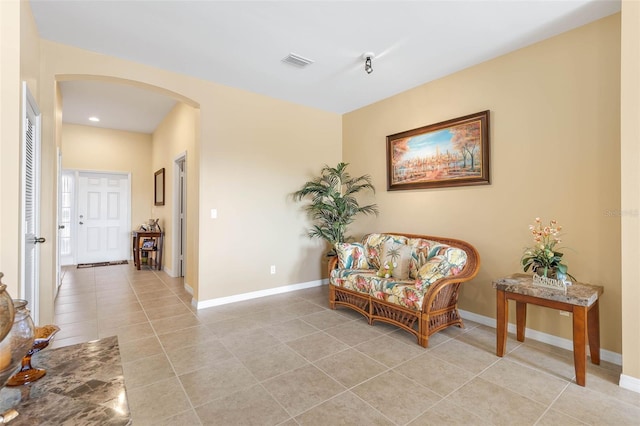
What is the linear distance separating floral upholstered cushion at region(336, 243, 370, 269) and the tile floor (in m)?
0.55

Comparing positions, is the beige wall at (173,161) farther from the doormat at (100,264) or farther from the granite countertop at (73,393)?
the granite countertop at (73,393)

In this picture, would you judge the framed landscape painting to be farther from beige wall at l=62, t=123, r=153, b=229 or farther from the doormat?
the doormat

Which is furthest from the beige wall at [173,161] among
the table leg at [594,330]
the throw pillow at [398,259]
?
the table leg at [594,330]

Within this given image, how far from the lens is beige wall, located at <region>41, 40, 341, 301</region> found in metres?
3.49

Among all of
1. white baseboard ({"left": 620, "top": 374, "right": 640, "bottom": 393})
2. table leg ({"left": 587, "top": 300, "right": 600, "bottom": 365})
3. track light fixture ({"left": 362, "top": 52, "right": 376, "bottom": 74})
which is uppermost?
track light fixture ({"left": 362, "top": 52, "right": 376, "bottom": 74})

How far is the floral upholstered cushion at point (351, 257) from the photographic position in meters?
3.65

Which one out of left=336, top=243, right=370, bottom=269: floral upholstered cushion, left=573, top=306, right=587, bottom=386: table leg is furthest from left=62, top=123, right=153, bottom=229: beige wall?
left=573, top=306, right=587, bottom=386: table leg

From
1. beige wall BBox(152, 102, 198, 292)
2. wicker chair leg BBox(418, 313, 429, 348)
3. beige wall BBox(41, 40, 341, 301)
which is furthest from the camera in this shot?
beige wall BBox(152, 102, 198, 292)

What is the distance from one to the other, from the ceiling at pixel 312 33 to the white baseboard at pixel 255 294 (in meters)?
2.70

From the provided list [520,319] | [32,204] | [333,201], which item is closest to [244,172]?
[333,201]

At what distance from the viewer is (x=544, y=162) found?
2.73 metres

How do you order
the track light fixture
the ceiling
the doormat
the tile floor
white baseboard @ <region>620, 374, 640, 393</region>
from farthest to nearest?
the doormat < the track light fixture < the ceiling < white baseboard @ <region>620, 374, 640, 393</region> < the tile floor

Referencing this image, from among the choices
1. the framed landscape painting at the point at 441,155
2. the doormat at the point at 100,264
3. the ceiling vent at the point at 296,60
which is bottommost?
the doormat at the point at 100,264

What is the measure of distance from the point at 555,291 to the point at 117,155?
25.2 ft
